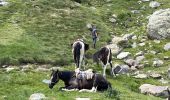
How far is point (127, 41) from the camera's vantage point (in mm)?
49094

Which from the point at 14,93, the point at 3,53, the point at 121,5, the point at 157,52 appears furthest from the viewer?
the point at 121,5

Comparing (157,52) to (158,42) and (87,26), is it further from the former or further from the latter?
(87,26)

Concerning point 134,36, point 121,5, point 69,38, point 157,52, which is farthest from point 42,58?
point 121,5

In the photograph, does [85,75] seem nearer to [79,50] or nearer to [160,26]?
[79,50]

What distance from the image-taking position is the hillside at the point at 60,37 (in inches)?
1134

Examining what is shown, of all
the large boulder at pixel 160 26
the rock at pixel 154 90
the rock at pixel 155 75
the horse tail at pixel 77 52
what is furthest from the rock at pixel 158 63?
the rock at pixel 154 90

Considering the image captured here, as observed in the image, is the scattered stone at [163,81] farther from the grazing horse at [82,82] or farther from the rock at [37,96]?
the rock at [37,96]

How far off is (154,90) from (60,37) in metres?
17.8

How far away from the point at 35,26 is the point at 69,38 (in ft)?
12.5

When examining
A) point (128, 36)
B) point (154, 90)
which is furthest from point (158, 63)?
point (154, 90)

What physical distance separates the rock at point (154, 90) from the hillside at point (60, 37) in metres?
0.54

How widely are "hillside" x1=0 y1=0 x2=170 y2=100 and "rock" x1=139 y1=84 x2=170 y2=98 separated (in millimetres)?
539

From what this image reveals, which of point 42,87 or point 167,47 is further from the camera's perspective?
point 167,47

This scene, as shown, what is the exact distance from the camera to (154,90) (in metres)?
30.1
